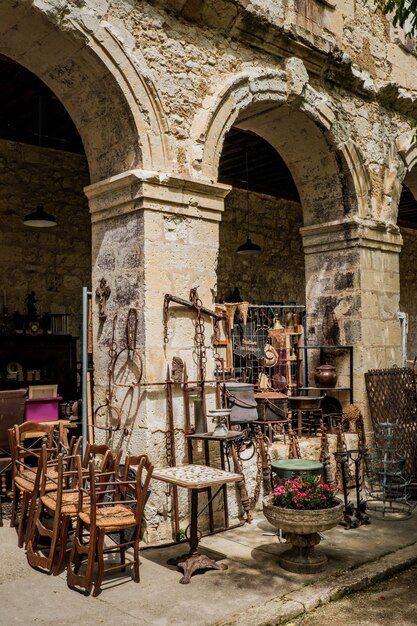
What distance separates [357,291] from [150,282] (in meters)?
2.90

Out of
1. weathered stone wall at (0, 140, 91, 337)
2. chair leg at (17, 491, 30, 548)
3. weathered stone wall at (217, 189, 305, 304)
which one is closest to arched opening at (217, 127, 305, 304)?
weathered stone wall at (217, 189, 305, 304)

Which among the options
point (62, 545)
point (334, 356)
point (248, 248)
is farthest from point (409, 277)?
point (62, 545)

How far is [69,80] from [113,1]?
0.69 meters

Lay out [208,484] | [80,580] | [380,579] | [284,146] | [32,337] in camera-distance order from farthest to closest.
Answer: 1. [32,337]
2. [284,146]
3. [380,579]
4. [208,484]
5. [80,580]

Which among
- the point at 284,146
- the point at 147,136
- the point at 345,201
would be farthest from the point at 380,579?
the point at 284,146

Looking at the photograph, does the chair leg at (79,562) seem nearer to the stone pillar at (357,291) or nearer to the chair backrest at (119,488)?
the chair backrest at (119,488)

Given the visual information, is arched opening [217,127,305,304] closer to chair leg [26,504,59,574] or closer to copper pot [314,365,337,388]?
copper pot [314,365,337,388]

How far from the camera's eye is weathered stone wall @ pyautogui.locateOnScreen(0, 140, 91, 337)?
8.15 meters

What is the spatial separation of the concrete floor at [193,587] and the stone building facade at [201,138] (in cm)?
72

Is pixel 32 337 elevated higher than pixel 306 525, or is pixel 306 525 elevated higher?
pixel 32 337

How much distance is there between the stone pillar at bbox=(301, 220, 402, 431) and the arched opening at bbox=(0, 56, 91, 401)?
338 cm

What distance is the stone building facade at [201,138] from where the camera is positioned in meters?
4.59

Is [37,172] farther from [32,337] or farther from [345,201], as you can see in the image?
[345,201]

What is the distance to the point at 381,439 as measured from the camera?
634cm
